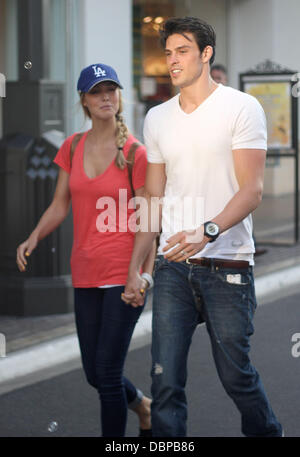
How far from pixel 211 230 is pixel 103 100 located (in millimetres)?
1258

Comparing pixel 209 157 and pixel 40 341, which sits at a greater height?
pixel 209 157

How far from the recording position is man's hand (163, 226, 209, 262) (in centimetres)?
414

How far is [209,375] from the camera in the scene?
6.98 m

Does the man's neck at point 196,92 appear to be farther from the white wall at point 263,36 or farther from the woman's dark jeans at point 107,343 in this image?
the white wall at point 263,36

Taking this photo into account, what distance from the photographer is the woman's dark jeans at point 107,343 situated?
492cm

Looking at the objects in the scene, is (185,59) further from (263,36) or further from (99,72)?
(263,36)

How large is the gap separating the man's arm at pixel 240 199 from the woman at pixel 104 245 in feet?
2.50

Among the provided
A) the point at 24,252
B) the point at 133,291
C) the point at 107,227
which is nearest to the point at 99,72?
the point at 107,227

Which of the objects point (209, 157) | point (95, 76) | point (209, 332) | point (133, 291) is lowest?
point (209, 332)

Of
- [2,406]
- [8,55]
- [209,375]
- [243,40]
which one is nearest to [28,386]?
[2,406]

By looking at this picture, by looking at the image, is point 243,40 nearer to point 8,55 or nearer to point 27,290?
point 8,55

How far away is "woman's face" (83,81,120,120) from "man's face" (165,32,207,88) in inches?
28.2

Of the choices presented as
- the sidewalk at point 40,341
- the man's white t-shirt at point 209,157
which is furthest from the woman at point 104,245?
the sidewalk at point 40,341

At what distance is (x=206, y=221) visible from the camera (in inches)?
172
